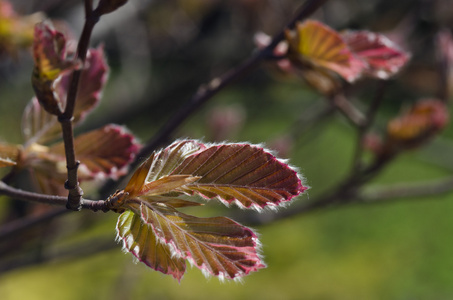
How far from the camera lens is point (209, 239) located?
1.84 feet

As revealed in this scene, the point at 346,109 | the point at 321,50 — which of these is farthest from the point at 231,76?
the point at 346,109

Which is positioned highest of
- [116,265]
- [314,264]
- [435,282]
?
[116,265]

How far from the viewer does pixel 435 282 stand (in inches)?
124

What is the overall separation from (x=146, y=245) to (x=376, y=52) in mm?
454

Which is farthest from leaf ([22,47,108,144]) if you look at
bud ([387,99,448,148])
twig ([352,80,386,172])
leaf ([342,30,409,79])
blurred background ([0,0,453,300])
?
bud ([387,99,448,148])

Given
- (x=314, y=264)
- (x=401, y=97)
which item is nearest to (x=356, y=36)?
(x=314, y=264)

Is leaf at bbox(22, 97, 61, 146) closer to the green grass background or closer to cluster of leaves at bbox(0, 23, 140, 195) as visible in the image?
cluster of leaves at bbox(0, 23, 140, 195)

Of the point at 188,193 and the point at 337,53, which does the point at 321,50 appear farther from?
the point at 188,193

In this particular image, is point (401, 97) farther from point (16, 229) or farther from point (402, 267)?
point (16, 229)

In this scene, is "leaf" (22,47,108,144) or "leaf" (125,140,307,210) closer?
"leaf" (125,140,307,210)

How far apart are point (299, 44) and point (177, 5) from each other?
1952 millimetres

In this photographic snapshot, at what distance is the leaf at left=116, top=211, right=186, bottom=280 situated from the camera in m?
0.56

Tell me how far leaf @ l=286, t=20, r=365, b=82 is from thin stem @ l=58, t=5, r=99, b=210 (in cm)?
33

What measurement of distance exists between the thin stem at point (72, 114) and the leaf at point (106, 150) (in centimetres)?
20
